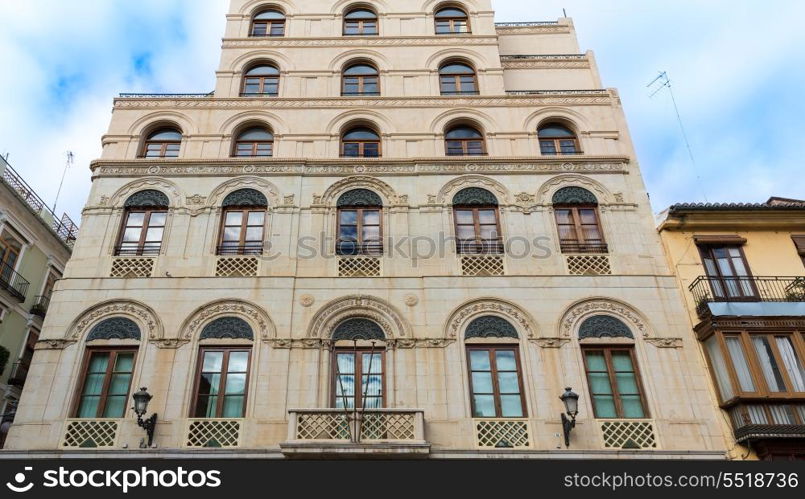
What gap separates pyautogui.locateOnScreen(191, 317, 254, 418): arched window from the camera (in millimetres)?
13070

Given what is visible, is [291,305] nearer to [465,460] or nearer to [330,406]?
[330,406]

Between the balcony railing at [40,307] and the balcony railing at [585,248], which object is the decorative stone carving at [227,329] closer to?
the balcony railing at [585,248]

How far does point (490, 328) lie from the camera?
1407 centimetres

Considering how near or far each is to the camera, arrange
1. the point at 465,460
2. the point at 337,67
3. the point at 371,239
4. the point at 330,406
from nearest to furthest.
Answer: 1. the point at 465,460
2. the point at 330,406
3. the point at 371,239
4. the point at 337,67

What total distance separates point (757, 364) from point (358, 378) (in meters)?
8.47

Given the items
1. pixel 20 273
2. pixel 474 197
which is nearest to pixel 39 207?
pixel 20 273

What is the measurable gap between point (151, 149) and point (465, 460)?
12.4m

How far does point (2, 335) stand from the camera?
18.1 m

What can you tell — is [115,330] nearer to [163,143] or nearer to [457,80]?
[163,143]

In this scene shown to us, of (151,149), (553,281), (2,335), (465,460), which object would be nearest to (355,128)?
(151,149)

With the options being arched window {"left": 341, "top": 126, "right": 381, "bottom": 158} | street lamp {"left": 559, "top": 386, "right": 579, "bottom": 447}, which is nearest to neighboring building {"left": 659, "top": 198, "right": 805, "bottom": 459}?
street lamp {"left": 559, "top": 386, "right": 579, "bottom": 447}

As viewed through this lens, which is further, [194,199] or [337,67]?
[337,67]

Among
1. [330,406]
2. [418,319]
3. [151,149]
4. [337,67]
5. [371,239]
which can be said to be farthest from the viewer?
[337,67]

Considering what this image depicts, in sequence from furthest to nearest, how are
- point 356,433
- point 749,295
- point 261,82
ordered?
point 261,82 → point 749,295 → point 356,433
